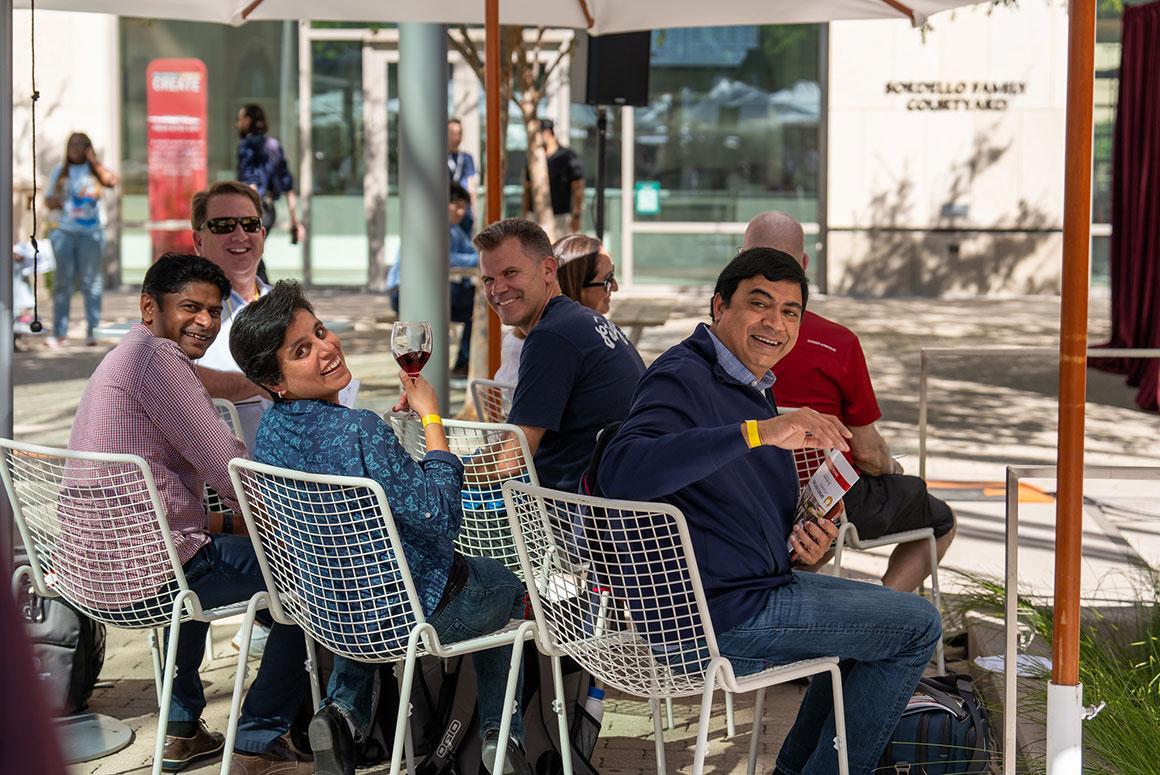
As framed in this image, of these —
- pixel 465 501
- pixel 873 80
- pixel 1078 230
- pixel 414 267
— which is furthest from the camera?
pixel 873 80

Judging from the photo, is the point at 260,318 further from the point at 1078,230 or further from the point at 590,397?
the point at 1078,230

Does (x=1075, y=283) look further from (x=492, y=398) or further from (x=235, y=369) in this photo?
(x=235, y=369)

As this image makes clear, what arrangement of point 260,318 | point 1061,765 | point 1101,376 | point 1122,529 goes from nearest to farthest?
point 1061,765 → point 260,318 → point 1122,529 → point 1101,376

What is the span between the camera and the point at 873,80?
1861 centimetres

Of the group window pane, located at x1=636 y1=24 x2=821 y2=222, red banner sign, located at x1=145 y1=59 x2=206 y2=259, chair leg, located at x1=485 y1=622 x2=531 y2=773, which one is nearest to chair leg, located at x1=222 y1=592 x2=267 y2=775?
chair leg, located at x1=485 y1=622 x2=531 y2=773

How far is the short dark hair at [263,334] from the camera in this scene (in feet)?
11.5

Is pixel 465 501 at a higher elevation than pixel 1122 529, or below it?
higher

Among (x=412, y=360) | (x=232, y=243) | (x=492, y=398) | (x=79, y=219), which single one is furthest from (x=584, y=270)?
(x=79, y=219)

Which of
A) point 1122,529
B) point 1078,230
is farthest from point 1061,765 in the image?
point 1122,529

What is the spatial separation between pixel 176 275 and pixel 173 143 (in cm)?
1519

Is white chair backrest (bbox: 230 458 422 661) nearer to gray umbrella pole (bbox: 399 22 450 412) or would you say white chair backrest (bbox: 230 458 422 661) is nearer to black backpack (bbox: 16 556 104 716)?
black backpack (bbox: 16 556 104 716)

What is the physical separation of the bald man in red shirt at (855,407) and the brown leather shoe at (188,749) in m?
1.92

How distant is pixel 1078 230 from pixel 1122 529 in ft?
14.4

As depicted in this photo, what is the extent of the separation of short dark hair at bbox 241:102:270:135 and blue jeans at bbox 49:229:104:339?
69.5 inches
